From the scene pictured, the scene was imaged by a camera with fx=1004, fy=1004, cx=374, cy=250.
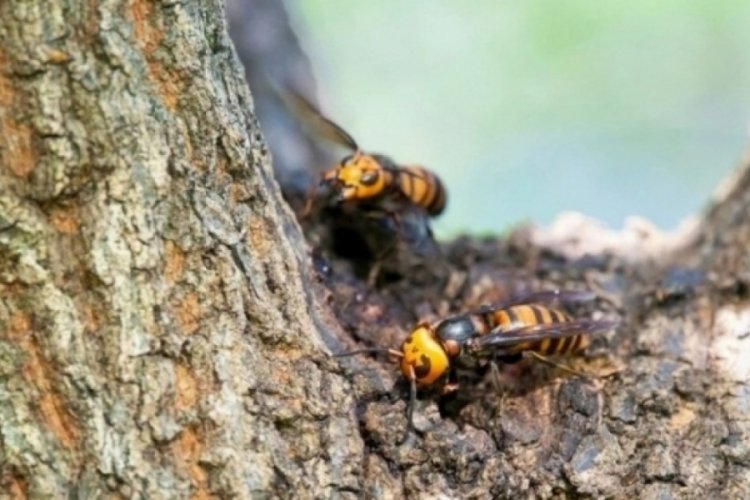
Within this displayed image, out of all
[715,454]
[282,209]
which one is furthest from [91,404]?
[715,454]

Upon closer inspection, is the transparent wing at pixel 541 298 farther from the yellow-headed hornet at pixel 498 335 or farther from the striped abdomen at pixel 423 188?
the striped abdomen at pixel 423 188

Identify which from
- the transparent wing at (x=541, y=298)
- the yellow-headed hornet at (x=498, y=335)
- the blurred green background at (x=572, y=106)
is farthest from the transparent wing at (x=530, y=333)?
the blurred green background at (x=572, y=106)

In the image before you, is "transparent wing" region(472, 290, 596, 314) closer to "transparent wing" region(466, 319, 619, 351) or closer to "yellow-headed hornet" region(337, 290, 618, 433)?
"yellow-headed hornet" region(337, 290, 618, 433)

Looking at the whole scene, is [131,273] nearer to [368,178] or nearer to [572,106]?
[368,178]

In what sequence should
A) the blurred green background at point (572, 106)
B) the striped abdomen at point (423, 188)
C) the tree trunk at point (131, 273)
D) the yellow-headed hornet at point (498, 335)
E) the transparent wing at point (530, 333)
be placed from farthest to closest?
the blurred green background at point (572, 106)
the striped abdomen at point (423, 188)
the transparent wing at point (530, 333)
the yellow-headed hornet at point (498, 335)
the tree trunk at point (131, 273)

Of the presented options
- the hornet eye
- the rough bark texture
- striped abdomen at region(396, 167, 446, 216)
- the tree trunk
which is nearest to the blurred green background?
striped abdomen at region(396, 167, 446, 216)

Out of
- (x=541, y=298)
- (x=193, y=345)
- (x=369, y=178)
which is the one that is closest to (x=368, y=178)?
(x=369, y=178)
